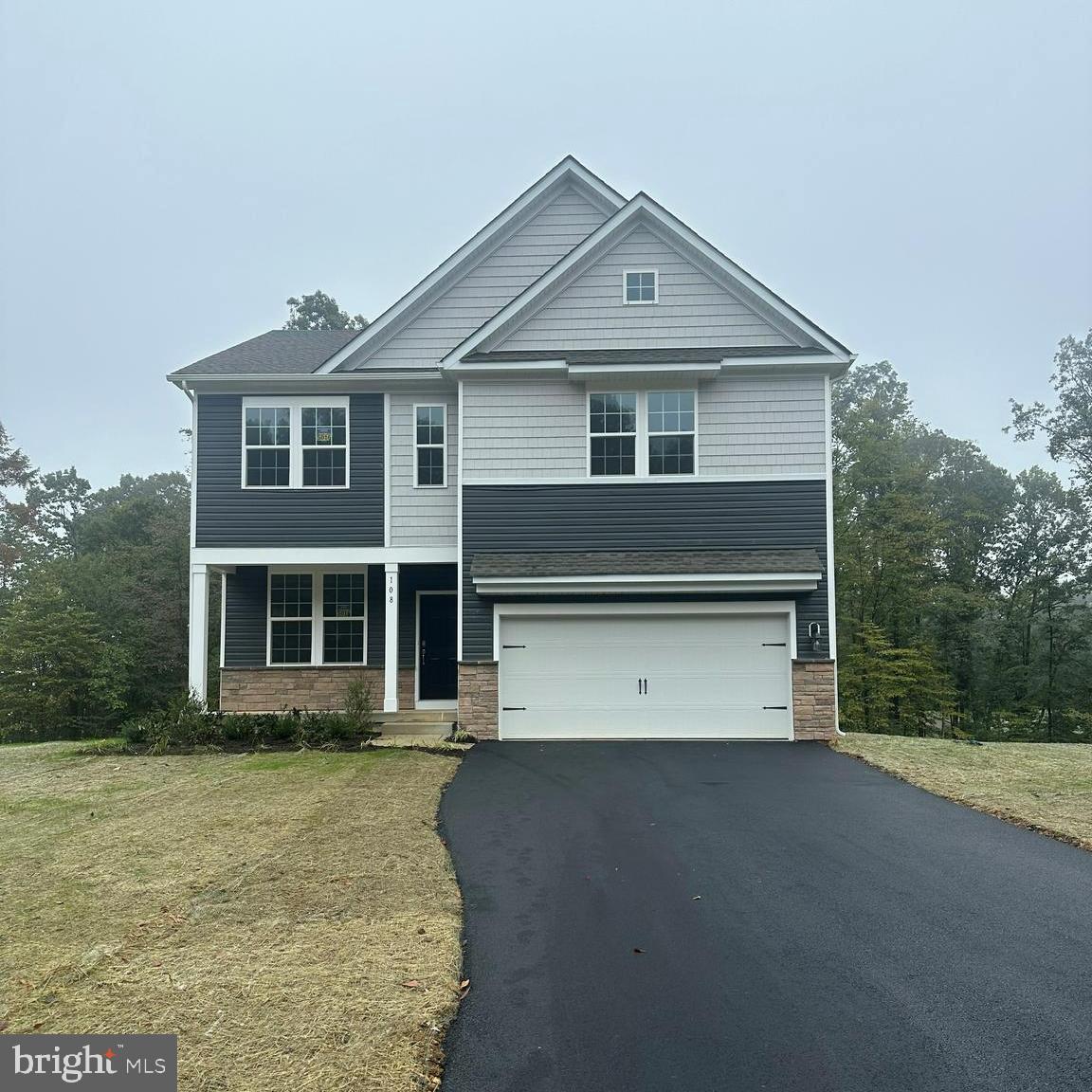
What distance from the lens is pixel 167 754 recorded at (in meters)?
10.6

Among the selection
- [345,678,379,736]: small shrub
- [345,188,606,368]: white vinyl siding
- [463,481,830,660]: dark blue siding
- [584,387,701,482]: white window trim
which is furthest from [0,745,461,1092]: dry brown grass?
[345,188,606,368]: white vinyl siding

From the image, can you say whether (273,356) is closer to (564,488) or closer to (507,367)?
(507,367)

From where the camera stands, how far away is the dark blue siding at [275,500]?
12.8 metres

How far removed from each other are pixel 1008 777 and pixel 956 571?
2173 cm

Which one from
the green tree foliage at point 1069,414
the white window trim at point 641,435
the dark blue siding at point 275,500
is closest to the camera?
the white window trim at point 641,435

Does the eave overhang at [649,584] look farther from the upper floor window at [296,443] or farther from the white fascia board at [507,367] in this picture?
the upper floor window at [296,443]

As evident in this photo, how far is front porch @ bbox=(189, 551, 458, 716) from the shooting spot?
1350 cm

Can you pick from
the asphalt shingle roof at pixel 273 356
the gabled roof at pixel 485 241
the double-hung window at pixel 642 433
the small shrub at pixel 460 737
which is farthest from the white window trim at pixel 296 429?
the small shrub at pixel 460 737

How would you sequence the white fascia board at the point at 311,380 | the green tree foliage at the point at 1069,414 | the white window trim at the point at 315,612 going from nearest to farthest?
the white fascia board at the point at 311,380
the white window trim at the point at 315,612
the green tree foliage at the point at 1069,414

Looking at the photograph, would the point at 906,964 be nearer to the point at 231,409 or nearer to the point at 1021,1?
the point at 231,409

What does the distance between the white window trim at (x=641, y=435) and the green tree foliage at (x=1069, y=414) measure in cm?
2059

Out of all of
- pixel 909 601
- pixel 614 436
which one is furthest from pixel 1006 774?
pixel 909 601

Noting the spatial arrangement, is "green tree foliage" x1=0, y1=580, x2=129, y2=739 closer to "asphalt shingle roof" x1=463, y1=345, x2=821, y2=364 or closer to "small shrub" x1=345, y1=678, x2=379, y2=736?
"small shrub" x1=345, y1=678, x2=379, y2=736

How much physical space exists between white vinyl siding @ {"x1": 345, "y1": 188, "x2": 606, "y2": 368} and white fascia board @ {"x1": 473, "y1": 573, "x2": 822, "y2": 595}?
456 cm
